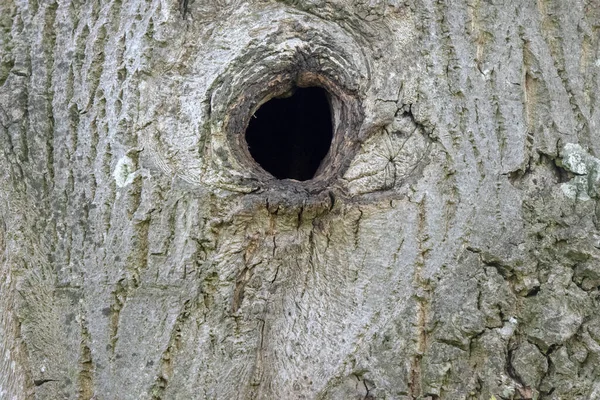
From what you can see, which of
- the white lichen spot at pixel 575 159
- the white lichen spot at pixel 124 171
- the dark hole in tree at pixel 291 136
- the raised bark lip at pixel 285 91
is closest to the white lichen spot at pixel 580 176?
the white lichen spot at pixel 575 159

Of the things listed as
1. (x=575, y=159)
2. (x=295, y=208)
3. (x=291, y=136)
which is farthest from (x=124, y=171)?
(x=575, y=159)

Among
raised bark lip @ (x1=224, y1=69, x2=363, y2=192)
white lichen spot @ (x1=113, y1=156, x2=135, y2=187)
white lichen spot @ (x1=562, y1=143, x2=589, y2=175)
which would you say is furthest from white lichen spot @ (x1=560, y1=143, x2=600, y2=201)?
white lichen spot @ (x1=113, y1=156, x2=135, y2=187)

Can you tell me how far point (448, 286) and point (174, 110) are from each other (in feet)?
2.10

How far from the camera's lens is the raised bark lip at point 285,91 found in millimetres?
1303

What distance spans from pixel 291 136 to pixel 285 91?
501 mm

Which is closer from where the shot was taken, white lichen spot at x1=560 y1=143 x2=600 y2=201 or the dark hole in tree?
white lichen spot at x1=560 y1=143 x2=600 y2=201


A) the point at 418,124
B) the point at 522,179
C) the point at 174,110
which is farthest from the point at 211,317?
the point at 522,179

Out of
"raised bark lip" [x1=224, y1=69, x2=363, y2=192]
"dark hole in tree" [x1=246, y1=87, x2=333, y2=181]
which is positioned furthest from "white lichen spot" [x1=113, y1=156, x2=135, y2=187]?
"dark hole in tree" [x1=246, y1=87, x2=333, y2=181]

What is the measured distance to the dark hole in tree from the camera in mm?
1810

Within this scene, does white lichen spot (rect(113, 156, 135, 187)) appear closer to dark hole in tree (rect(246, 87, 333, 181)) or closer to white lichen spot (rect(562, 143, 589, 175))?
dark hole in tree (rect(246, 87, 333, 181))

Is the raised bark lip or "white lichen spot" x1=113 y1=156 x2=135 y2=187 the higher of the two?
the raised bark lip

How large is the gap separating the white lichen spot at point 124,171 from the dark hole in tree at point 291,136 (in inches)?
22.7

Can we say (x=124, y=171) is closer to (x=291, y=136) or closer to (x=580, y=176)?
(x=291, y=136)

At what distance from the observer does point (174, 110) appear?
4.23 feet
